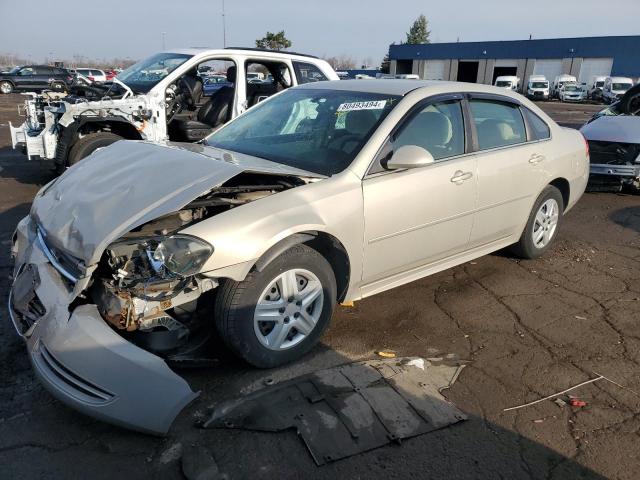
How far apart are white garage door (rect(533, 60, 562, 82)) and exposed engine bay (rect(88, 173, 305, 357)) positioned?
2264 inches

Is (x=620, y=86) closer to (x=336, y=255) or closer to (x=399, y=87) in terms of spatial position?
(x=399, y=87)

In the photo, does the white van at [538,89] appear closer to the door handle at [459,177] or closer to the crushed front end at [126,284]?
the door handle at [459,177]

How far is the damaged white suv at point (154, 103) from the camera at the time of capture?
22.6ft

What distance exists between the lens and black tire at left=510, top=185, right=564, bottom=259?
475cm

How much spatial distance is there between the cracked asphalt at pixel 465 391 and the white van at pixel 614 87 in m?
39.6

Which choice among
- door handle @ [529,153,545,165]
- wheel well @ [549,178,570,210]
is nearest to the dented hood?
door handle @ [529,153,545,165]

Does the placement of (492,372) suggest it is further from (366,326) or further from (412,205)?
(412,205)

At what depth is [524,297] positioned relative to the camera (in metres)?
4.29

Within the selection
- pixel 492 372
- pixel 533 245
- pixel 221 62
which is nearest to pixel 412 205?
pixel 492 372

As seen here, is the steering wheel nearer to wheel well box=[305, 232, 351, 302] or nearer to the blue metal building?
wheel well box=[305, 232, 351, 302]

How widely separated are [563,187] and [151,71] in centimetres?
582

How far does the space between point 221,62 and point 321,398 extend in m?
6.11

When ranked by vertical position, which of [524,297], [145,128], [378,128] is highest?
[378,128]

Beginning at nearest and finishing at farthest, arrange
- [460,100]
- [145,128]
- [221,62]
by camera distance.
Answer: [460,100]
[145,128]
[221,62]
